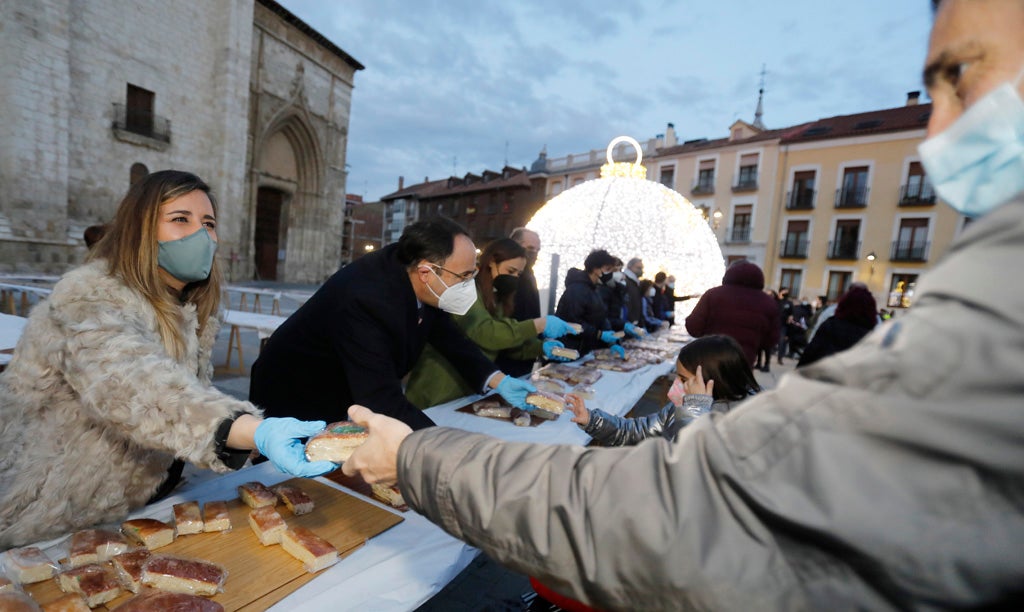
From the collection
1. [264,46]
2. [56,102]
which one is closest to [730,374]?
[56,102]

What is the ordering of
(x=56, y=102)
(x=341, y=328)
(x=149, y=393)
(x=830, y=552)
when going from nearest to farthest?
(x=830, y=552) < (x=149, y=393) < (x=341, y=328) < (x=56, y=102)

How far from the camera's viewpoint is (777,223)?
72.9 ft

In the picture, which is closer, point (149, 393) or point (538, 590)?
point (149, 393)

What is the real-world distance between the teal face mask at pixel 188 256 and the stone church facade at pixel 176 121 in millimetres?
12371

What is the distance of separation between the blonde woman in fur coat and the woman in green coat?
145 centimetres

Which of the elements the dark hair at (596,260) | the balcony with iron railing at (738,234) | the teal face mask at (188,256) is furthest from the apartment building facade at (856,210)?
the teal face mask at (188,256)

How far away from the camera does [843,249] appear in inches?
824

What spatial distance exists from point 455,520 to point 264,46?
2334cm

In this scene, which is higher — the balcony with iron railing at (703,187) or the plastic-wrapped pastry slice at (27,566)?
the balcony with iron railing at (703,187)

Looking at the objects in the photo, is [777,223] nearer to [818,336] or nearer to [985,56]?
[818,336]

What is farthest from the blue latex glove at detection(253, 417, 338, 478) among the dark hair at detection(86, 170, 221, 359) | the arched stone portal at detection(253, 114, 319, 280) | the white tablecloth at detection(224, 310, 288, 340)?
the arched stone portal at detection(253, 114, 319, 280)

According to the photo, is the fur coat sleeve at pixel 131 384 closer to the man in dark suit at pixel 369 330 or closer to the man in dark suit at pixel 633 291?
the man in dark suit at pixel 369 330

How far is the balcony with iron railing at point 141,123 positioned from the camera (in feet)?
46.8

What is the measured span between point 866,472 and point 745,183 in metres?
25.9
